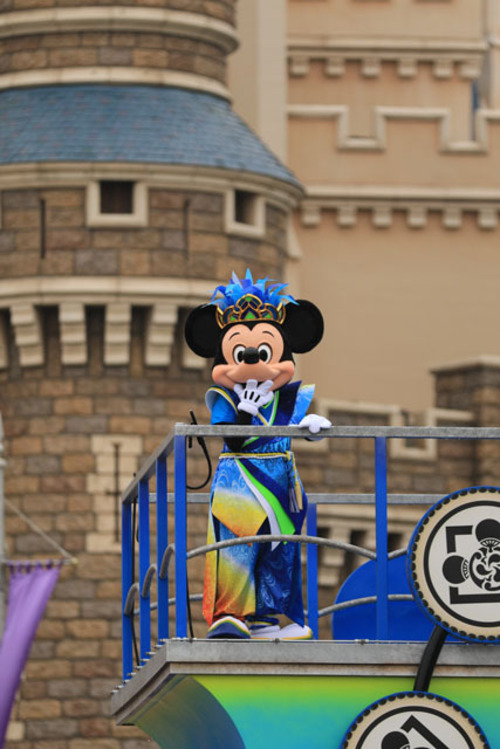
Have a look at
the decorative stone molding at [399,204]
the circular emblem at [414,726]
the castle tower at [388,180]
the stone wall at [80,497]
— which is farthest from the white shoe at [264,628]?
the decorative stone molding at [399,204]

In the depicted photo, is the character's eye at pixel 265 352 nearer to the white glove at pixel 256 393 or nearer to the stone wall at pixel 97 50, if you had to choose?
the white glove at pixel 256 393

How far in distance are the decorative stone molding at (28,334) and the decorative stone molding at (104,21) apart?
2.05 m

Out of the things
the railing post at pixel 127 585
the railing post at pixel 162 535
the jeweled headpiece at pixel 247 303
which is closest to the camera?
the railing post at pixel 162 535

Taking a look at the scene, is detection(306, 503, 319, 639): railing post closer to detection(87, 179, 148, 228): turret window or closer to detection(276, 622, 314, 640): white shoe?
detection(276, 622, 314, 640): white shoe

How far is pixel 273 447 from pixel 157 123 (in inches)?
510

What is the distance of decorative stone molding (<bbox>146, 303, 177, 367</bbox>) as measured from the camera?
2144cm

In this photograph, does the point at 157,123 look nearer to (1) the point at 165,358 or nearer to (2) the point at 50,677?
(1) the point at 165,358

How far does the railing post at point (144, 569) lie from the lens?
29.3ft

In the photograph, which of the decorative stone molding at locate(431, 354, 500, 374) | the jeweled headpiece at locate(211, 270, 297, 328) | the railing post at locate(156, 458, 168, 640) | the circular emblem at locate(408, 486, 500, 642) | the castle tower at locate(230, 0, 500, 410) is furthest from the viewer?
the castle tower at locate(230, 0, 500, 410)

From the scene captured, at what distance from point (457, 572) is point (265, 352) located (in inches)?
51.0

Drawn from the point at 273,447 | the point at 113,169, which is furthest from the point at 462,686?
the point at 113,169

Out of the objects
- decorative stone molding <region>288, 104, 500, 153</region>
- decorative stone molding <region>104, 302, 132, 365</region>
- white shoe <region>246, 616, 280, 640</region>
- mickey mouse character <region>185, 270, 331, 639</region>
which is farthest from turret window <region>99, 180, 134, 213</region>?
white shoe <region>246, 616, 280, 640</region>

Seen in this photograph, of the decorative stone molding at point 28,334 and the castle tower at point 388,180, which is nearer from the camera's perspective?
the decorative stone molding at point 28,334

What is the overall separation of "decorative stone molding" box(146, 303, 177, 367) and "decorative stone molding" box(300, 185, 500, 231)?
3.79m
